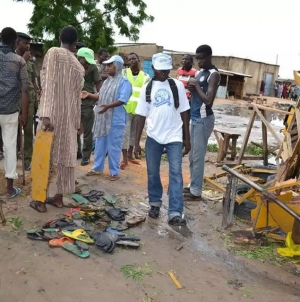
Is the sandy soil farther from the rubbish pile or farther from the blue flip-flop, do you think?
the blue flip-flop

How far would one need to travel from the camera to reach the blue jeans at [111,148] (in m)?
5.62

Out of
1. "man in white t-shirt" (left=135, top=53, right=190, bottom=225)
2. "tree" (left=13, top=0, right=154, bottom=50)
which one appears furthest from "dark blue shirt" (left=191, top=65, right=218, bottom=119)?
"tree" (left=13, top=0, right=154, bottom=50)

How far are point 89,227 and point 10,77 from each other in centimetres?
193

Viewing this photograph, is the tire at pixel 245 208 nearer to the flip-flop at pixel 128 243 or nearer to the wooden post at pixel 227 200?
the wooden post at pixel 227 200

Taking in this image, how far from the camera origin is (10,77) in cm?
427

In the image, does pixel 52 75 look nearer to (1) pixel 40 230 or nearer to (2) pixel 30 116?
(1) pixel 40 230

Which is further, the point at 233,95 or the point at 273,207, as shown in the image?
the point at 233,95

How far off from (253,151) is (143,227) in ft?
19.3

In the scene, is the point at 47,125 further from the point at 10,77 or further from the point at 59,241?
the point at 59,241

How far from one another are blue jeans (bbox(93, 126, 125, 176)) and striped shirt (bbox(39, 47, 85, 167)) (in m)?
1.36

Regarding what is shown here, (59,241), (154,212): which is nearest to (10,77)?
(59,241)

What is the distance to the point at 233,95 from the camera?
35.7 metres

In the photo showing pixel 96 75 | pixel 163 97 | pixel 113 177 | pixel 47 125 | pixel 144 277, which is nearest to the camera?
pixel 144 277

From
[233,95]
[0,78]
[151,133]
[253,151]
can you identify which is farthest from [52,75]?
[233,95]
